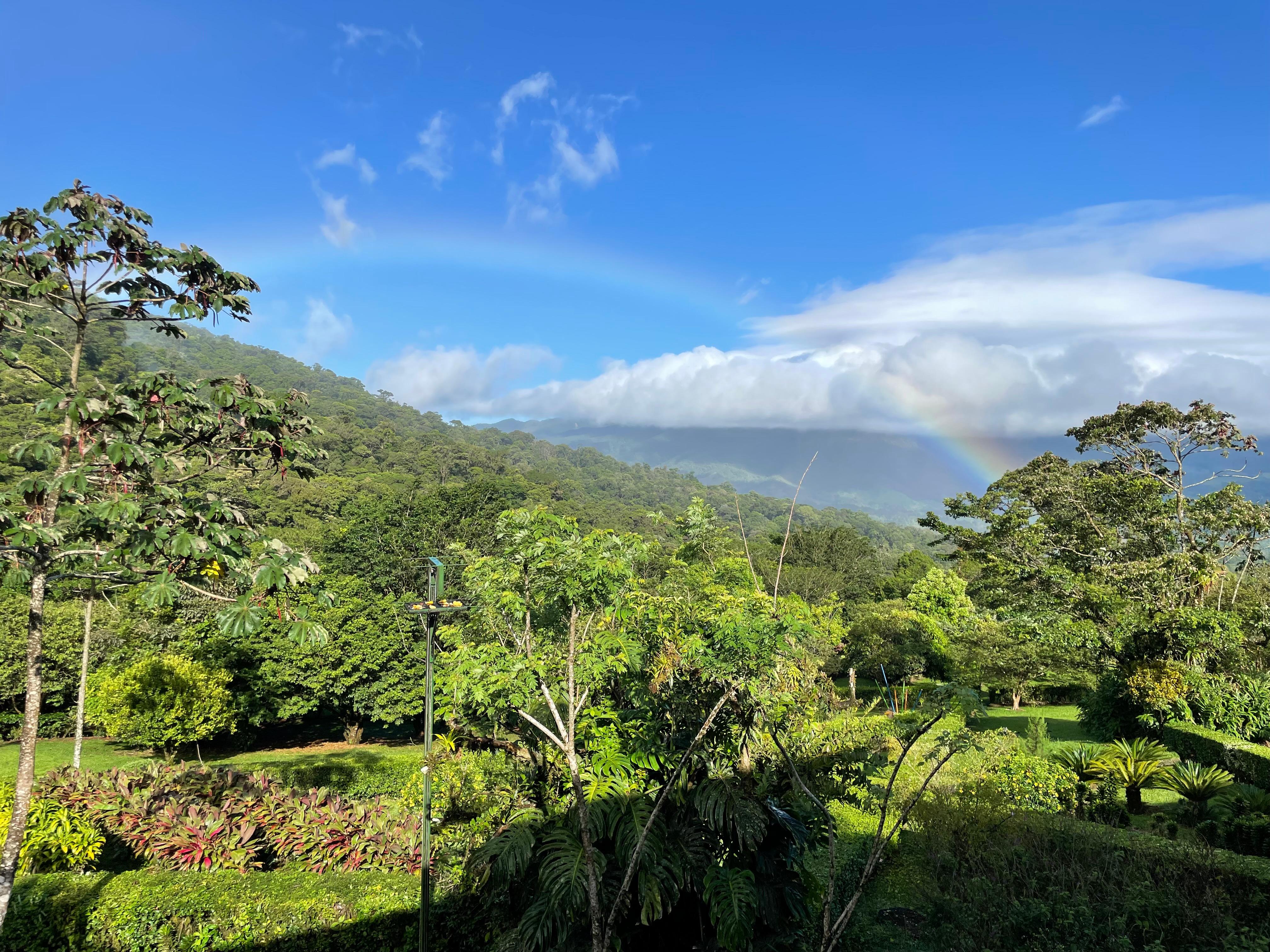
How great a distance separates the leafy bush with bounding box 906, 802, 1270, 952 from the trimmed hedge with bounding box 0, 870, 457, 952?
5.13 meters

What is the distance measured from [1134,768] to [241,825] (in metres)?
12.9

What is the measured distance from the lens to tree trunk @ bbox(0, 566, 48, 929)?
505 cm

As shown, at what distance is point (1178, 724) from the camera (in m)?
12.6

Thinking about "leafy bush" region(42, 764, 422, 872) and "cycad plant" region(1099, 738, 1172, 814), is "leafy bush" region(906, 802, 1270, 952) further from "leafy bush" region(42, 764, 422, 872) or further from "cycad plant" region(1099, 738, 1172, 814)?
"leafy bush" region(42, 764, 422, 872)

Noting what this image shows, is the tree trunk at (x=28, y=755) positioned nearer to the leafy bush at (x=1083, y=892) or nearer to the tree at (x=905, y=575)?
the leafy bush at (x=1083, y=892)

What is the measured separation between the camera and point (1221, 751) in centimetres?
1094

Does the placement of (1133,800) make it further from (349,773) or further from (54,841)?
(349,773)

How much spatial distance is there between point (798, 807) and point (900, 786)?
4521mm

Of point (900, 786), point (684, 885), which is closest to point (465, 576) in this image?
point (684, 885)

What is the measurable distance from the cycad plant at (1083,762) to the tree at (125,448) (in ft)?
38.6

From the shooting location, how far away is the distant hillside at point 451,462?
54.7 metres

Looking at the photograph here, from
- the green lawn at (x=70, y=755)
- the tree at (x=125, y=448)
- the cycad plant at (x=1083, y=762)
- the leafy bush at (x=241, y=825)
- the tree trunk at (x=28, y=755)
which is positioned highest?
the tree at (x=125, y=448)

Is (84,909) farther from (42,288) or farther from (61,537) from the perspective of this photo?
(42,288)

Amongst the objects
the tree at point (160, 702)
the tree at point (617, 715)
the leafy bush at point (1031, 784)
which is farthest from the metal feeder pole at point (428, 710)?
the tree at point (160, 702)
